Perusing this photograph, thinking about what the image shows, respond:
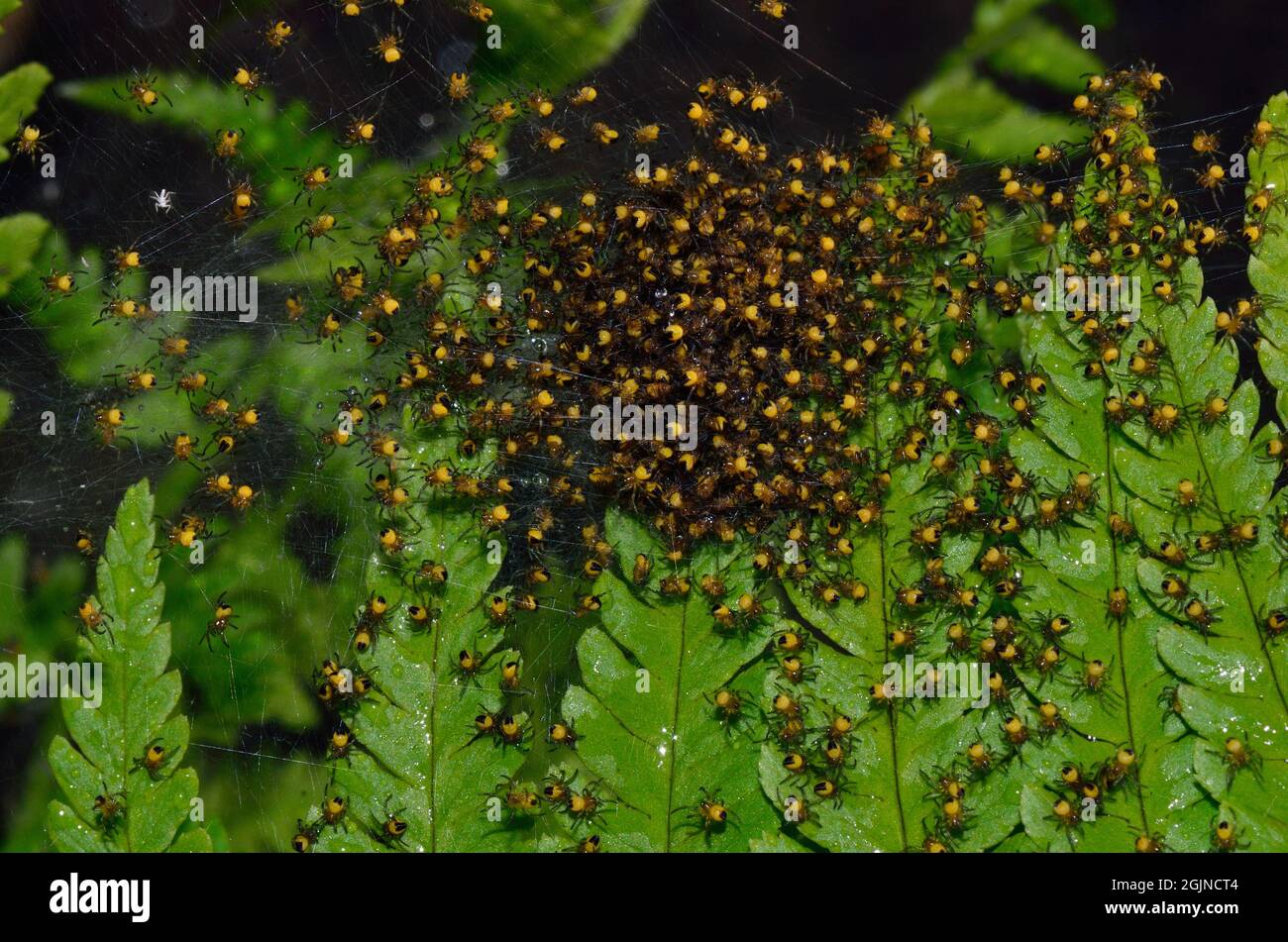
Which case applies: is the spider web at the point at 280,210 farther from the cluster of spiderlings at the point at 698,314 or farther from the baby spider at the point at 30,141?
the cluster of spiderlings at the point at 698,314

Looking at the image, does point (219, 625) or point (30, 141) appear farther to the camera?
point (30, 141)

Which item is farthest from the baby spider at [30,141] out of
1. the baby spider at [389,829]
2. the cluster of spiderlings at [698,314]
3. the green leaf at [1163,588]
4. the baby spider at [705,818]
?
the green leaf at [1163,588]

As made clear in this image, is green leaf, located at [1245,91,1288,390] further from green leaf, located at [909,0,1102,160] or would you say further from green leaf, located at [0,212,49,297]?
green leaf, located at [0,212,49,297]

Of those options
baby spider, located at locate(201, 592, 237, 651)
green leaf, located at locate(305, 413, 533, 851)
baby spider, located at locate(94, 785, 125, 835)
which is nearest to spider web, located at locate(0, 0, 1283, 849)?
baby spider, located at locate(201, 592, 237, 651)

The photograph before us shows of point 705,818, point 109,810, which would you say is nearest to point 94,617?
point 109,810

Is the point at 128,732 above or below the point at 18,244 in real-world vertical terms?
below

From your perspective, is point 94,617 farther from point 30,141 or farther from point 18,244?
point 30,141
